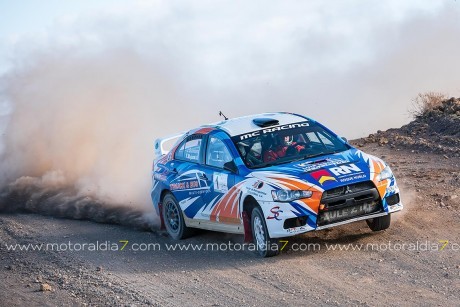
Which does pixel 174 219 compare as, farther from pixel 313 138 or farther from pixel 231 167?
pixel 313 138

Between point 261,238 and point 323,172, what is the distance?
1035 mm

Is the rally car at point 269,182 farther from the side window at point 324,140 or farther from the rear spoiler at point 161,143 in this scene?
the rear spoiler at point 161,143

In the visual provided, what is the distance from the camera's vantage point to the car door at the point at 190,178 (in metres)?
11.1

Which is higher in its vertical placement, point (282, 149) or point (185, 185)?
point (282, 149)

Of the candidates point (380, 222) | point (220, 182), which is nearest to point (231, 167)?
point (220, 182)

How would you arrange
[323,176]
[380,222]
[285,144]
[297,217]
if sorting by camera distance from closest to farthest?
1. [297,217]
2. [323,176]
3. [380,222]
4. [285,144]

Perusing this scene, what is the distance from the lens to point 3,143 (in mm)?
19547

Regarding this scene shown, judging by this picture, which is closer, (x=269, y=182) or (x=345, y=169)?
(x=269, y=182)

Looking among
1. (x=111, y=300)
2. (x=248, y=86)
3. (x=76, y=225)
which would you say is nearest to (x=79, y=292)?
(x=111, y=300)

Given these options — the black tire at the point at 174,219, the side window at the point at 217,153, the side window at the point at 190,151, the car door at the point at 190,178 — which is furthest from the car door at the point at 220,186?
the black tire at the point at 174,219

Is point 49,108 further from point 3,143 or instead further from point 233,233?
point 233,233

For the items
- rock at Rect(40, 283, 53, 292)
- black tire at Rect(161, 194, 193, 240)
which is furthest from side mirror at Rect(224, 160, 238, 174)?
rock at Rect(40, 283, 53, 292)

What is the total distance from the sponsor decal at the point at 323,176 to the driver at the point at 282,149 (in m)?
0.89

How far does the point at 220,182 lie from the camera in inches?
419
